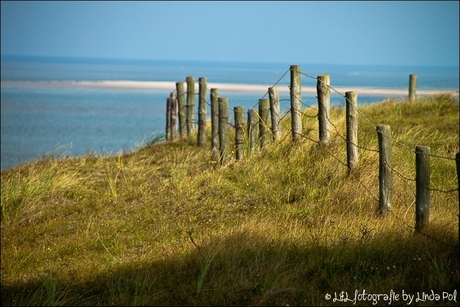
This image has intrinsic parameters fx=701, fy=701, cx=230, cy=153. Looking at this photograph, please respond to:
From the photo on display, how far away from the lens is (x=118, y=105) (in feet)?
182

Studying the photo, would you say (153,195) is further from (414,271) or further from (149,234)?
(414,271)

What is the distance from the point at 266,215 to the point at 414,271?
10.0 ft

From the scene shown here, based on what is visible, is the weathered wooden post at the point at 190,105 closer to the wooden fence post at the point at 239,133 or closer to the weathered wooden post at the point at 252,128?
the wooden fence post at the point at 239,133

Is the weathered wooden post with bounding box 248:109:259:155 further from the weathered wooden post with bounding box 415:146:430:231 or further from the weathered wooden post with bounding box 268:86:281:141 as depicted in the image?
the weathered wooden post with bounding box 415:146:430:231

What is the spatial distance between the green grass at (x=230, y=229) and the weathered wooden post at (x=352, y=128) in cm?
15

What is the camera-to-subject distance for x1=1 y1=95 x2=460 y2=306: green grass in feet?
22.2

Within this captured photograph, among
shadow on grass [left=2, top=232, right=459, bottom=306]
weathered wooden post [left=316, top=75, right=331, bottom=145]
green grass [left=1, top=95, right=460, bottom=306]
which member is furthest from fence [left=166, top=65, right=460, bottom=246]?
shadow on grass [left=2, top=232, right=459, bottom=306]

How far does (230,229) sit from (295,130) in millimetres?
4203

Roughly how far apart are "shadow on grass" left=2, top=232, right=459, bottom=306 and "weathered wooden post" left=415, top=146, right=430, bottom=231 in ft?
0.87

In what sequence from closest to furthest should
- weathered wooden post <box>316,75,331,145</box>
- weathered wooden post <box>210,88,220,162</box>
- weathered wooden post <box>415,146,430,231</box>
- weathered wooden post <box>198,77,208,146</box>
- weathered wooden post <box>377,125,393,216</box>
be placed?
weathered wooden post <box>415,146,430,231</box> < weathered wooden post <box>377,125,393,216</box> < weathered wooden post <box>316,75,331,145</box> < weathered wooden post <box>210,88,220,162</box> < weathered wooden post <box>198,77,208,146</box>

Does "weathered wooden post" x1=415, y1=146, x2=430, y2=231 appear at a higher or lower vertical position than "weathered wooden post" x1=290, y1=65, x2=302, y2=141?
lower

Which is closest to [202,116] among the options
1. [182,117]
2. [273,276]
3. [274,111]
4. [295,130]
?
[182,117]

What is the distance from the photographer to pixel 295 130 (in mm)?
12227

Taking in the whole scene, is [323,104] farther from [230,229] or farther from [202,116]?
[202,116]
